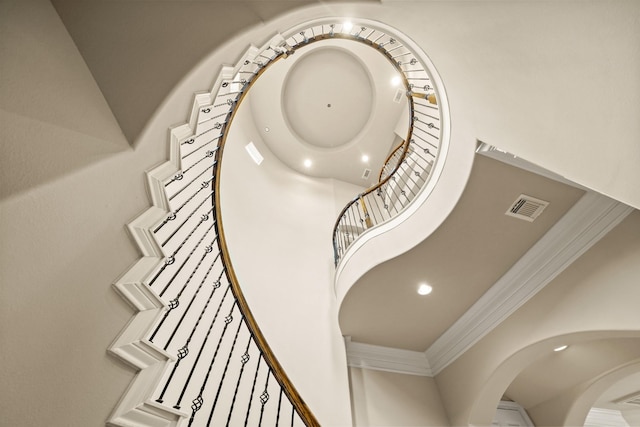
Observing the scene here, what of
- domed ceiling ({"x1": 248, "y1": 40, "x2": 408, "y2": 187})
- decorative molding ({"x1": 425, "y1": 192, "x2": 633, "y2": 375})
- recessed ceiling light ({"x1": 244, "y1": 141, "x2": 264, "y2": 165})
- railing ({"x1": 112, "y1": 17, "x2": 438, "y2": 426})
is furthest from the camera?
domed ceiling ({"x1": 248, "y1": 40, "x2": 408, "y2": 187})

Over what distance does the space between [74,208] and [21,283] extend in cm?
39

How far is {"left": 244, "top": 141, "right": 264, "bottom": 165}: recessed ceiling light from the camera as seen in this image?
6.79m

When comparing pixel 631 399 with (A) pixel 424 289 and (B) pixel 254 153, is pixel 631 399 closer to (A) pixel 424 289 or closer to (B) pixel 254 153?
(A) pixel 424 289

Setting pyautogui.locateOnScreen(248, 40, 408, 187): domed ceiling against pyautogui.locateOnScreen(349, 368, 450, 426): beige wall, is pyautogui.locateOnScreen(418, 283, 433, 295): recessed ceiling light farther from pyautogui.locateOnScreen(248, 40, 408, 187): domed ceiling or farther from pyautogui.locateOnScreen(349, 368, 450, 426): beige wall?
pyautogui.locateOnScreen(248, 40, 408, 187): domed ceiling

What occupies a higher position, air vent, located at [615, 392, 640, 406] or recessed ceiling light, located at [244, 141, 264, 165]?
recessed ceiling light, located at [244, 141, 264, 165]

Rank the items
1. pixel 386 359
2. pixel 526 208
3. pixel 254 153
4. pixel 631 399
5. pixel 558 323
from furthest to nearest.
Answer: pixel 254 153
pixel 631 399
pixel 386 359
pixel 558 323
pixel 526 208

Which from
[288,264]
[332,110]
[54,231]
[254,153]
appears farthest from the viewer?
[332,110]

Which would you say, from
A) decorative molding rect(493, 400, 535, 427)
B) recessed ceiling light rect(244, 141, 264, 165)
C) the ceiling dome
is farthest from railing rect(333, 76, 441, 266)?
decorative molding rect(493, 400, 535, 427)

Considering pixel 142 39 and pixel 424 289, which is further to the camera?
pixel 424 289

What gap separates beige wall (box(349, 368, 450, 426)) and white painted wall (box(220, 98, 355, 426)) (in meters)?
0.20

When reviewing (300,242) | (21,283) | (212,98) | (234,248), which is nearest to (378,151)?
(300,242)

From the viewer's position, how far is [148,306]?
171 cm

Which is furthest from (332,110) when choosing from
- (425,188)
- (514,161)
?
(514,161)

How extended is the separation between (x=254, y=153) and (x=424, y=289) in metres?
5.01
